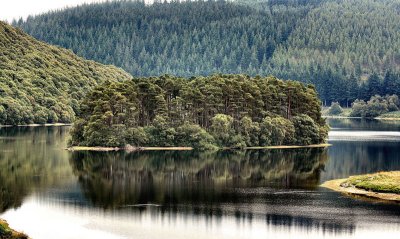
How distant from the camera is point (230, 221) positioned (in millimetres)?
82438

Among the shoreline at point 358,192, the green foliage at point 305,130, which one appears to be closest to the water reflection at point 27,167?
the shoreline at point 358,192

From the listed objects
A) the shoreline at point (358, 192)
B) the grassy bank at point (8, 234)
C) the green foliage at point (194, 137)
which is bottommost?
the grassy bank at point (8, 234)

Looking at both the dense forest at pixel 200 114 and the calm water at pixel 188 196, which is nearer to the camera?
the calm water at pixel 188 196

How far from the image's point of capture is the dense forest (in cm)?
17075

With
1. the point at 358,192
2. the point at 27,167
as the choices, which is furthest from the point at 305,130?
the point at 358,192

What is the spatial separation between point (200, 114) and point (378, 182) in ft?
271

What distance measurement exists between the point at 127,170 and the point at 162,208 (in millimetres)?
39611

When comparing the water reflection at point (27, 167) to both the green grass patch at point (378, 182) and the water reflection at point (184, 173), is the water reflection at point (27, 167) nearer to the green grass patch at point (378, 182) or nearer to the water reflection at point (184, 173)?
the water reflection at point (184, 173)

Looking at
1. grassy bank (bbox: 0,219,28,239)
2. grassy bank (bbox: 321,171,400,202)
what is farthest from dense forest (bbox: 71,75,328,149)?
grassy bank (bbox: 0,219,28,239)

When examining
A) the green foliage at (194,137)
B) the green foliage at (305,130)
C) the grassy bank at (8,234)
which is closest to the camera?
the grassy bank at (8,234)

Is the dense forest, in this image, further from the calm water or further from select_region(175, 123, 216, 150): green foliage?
the calm water

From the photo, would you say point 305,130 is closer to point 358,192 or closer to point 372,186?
point 358,192

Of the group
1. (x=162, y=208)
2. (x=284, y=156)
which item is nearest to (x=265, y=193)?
(x=162, y=208)

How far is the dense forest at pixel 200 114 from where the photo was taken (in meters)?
171
